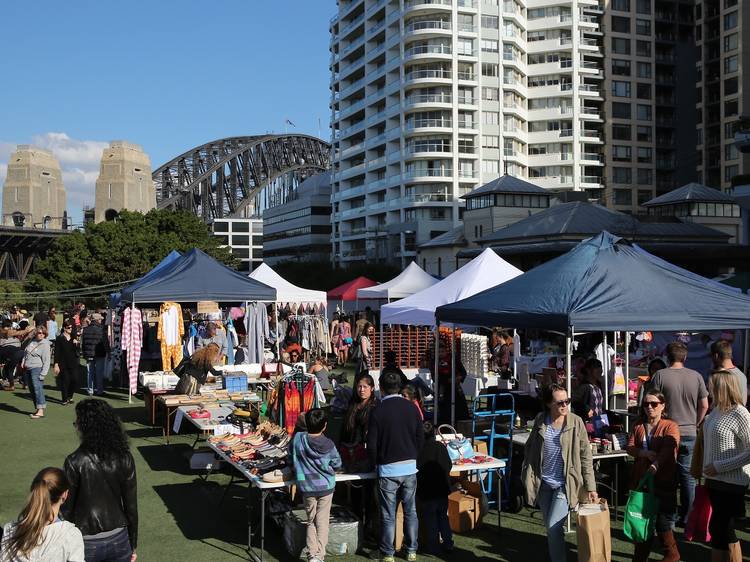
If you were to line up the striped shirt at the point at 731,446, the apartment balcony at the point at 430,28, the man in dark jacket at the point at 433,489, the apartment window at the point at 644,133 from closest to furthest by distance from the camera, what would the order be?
the striped shirt at the point at 731,446
the man in dark jacket at the point at 433,489
the apartment balcony at the point at 430,28
the apartment window at the point at 644,133

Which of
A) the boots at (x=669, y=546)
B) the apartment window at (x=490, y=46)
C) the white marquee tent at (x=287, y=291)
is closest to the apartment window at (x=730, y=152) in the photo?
the apartment window at (x=490, y=46)

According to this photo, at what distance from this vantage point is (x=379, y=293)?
22.5 metres

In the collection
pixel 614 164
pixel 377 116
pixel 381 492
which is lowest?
pixel 381 492

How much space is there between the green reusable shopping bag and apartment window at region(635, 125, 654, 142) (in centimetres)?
7706

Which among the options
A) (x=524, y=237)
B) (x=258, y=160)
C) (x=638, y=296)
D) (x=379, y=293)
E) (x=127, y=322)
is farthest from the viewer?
(x=258, y=160)

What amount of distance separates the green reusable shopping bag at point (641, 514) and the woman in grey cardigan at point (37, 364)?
433 inches

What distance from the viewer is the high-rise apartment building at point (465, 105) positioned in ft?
232

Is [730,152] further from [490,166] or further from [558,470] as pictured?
[558,470]

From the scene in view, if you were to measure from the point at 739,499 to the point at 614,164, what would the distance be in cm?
7493

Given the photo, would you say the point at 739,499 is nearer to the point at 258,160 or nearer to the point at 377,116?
the point at 377,116

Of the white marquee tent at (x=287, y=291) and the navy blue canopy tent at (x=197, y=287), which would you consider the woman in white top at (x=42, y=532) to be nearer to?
the navy blue canopy tent at (x=197, y=287)

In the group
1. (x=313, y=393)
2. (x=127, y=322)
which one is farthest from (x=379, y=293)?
(x=313, y=393)

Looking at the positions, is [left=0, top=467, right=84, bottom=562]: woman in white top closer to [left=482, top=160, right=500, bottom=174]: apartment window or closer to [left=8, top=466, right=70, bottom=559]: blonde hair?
[left=8, top=466, right=70, bottom=559]: blonde hair

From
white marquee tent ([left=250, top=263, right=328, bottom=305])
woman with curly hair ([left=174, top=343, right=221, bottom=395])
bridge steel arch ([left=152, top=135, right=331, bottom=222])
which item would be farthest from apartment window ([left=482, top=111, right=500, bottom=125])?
bridge steel arch ([left=152, top=135, right=331, bottom=222])
